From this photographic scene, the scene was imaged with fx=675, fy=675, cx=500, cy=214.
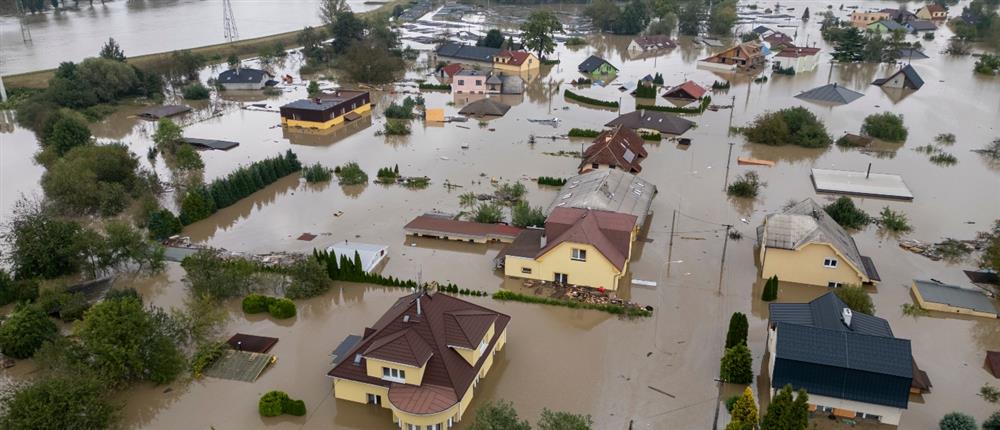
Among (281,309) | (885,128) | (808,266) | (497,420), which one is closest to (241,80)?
(281,309)

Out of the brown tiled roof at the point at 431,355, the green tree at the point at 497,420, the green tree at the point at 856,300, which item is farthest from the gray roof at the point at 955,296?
the green tree at the point at 497,420

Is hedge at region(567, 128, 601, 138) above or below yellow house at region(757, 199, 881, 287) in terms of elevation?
below

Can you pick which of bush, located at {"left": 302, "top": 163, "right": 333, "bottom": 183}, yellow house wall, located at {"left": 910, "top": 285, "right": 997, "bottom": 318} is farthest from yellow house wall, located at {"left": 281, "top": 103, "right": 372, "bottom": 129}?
yellow house wall, located at {"left": 910, "top": 285, "right": 997, "bottom": 318}

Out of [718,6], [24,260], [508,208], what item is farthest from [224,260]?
[718,6]

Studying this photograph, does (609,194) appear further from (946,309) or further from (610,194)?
(946,309)

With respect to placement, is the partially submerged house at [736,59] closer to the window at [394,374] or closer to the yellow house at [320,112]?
the yellow house at [320,112]

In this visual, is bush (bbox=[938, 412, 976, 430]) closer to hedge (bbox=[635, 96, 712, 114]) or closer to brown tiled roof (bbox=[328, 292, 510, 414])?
brown tiled roof (bbox=[328, 292, 510, 414])
